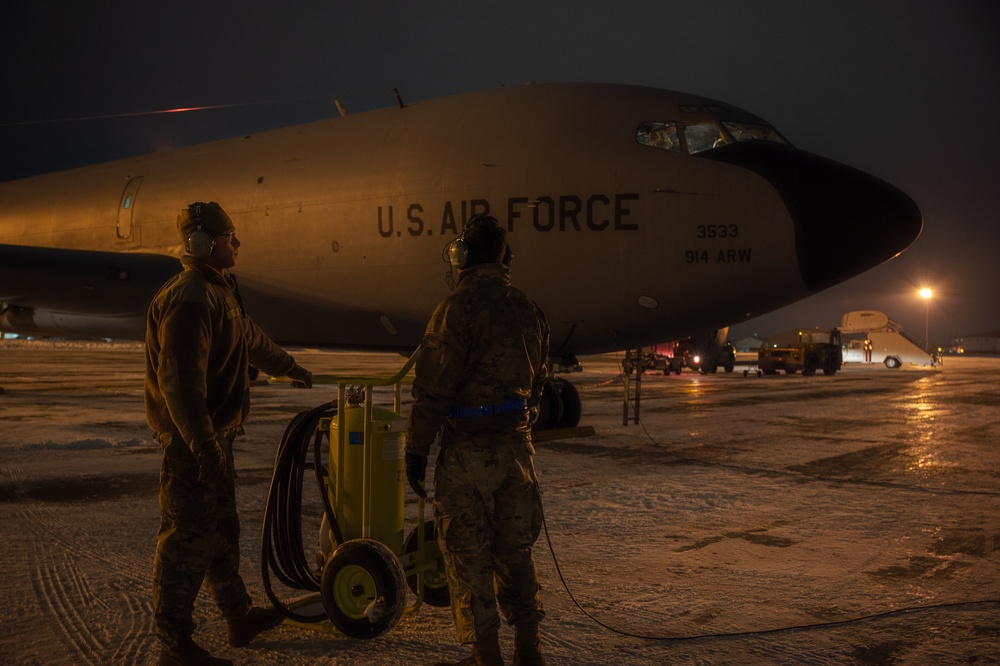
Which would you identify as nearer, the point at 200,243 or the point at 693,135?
the point at 200,243

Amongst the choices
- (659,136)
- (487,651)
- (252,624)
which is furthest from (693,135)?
(252,624)

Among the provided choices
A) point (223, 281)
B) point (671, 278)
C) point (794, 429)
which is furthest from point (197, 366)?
point (794, 429)

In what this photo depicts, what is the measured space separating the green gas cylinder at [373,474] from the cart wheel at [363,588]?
0.15m

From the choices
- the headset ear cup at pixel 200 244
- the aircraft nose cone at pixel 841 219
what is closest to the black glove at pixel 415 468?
the headset ear cup at pixel 200 244

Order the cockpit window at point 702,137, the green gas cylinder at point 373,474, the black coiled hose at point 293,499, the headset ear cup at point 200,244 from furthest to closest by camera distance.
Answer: the cockpit window at point 702,137, the black coiled hose at point 293,499, the green gas cylinder at point 373,474, the headset ear cup at point 200,244

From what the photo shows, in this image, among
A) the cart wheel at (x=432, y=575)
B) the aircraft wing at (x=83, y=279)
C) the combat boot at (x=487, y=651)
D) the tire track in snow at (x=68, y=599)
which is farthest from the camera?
the aircraft wing at (x=83, y=279)

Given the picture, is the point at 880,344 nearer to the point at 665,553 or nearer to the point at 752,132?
the point at 752,132

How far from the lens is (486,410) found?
356 centimetres

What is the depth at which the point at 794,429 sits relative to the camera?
1359 centimetres

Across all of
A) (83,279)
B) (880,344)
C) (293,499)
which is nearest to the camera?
(293,499)

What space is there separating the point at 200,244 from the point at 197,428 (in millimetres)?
963

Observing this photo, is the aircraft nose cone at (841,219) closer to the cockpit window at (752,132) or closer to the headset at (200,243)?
the cockpit window at (752,132)

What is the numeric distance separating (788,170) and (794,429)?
6.49m

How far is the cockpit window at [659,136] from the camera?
8992mm
